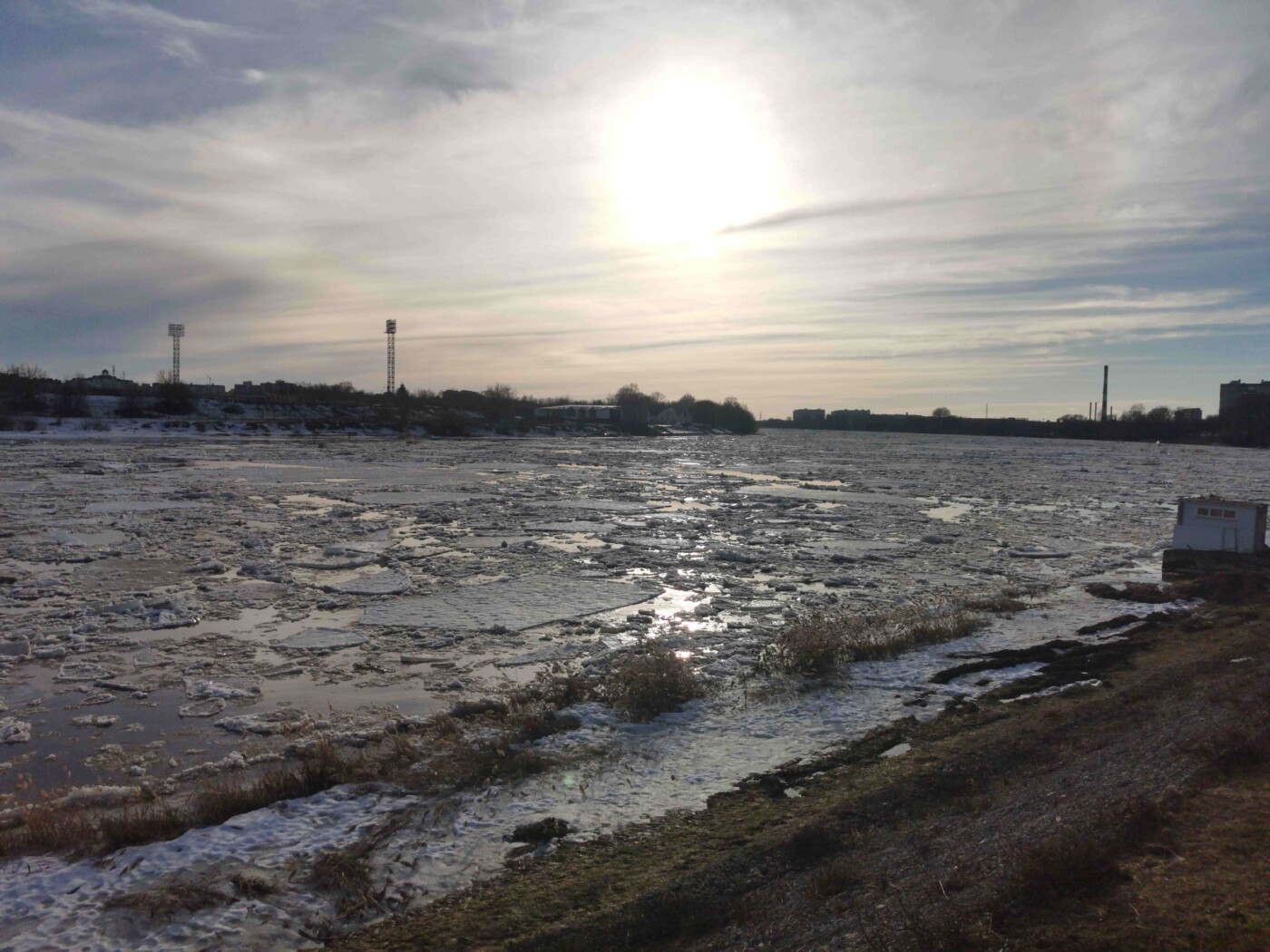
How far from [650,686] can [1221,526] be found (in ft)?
41.1

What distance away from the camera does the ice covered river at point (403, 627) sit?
5.12 meters

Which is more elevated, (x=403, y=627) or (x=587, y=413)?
(x=587, y=413)

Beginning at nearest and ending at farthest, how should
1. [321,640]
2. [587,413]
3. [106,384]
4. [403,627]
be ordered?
1. [321,640]
2. [403,627]
3. [106,384]
4. [587,413]

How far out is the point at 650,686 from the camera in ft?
25.3

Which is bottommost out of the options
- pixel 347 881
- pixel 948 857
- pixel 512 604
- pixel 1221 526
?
pixel 347 881

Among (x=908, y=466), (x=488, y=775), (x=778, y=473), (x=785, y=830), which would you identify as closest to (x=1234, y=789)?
(x=785, y=830)

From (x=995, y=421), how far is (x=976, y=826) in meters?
155

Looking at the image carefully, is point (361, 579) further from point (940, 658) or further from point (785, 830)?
point (785, 830)

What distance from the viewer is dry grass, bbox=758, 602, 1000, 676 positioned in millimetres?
8852

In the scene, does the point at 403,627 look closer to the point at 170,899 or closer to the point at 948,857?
the point at 170,899

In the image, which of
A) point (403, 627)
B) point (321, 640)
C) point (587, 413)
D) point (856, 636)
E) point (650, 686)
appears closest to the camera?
point (650, 686)

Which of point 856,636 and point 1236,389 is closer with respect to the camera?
point 856,636

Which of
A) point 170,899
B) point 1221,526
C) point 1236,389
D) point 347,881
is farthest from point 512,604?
point 1236,389

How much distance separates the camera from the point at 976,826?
4910 mm
